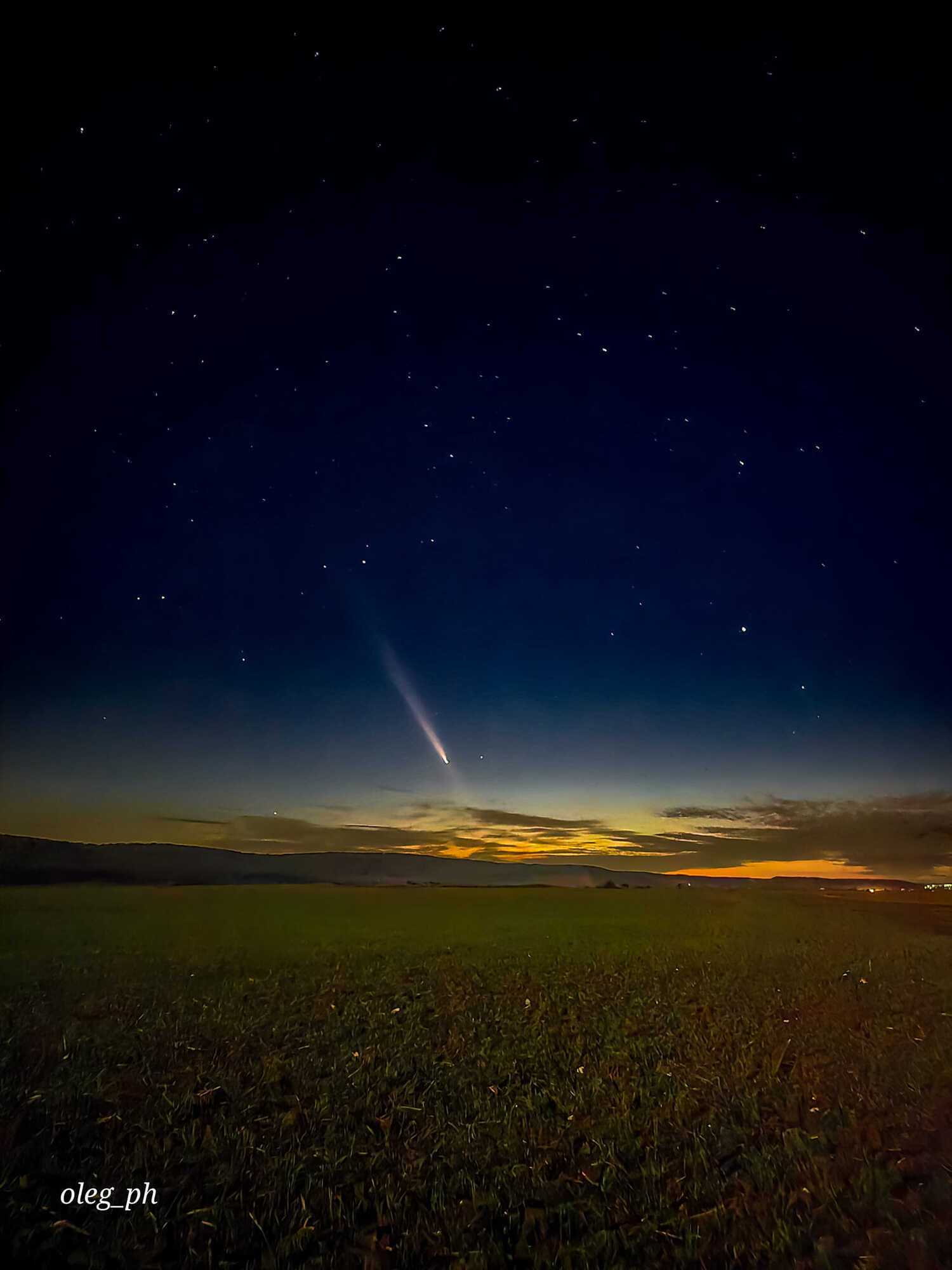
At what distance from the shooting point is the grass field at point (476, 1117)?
6035 mm

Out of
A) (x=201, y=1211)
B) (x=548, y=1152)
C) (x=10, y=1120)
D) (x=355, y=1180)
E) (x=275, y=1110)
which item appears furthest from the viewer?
(x=275, y=1110)

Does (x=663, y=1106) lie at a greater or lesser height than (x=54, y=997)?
greater

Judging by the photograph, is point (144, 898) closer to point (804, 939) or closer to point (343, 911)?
point (343, 911)

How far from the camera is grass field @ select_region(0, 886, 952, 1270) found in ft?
19.8

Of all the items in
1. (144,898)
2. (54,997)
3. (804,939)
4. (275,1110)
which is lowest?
(144,898)

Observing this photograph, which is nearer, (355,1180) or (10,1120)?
(355,1180)

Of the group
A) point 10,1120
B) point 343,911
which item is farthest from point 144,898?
point 10,1120

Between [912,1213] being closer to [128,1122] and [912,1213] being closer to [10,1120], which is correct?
[128,1122]

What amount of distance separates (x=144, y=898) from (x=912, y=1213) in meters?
75.5

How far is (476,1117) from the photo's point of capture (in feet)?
29.6

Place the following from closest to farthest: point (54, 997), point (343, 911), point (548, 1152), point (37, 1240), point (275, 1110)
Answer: point (37, 1240)
point (548, 1152)
point (275, 1110)
point (54, 997)
point (343, 911)

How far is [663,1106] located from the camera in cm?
946

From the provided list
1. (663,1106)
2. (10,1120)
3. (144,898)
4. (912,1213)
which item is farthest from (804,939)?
(144,898)

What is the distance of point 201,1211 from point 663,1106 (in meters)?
5.80
